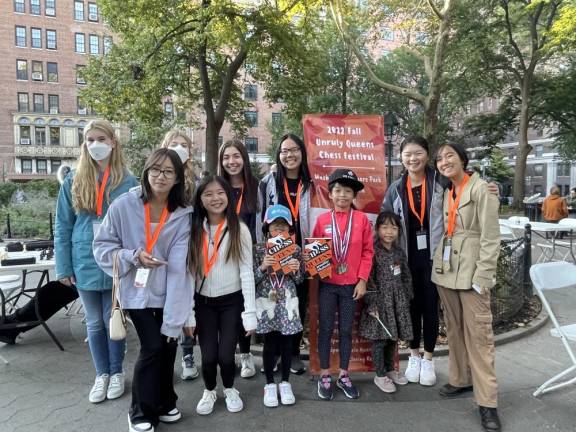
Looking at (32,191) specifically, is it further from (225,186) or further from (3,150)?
(3,150)

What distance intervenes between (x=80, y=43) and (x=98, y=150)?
49.9 m

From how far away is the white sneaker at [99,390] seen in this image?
345cm

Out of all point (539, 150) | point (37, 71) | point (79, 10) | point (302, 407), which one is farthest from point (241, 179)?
point (539, 150)

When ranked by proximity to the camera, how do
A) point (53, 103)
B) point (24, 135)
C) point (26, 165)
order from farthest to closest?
point (53, 103)
point (26, 165)
point (24, 135)

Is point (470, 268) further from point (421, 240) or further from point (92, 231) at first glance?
point (92, 231)

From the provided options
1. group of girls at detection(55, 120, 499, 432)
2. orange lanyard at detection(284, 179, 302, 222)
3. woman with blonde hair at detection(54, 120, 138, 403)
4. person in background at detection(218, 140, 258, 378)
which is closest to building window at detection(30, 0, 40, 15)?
group of girls at detection(55, 120, 499, 432)

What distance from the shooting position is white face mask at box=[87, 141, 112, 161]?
11.2 feet

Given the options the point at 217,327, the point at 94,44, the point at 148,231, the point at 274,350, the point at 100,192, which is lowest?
the point at 274,350

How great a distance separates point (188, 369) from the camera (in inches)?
154

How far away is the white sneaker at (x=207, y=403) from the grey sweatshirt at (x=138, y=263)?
2.38 ft

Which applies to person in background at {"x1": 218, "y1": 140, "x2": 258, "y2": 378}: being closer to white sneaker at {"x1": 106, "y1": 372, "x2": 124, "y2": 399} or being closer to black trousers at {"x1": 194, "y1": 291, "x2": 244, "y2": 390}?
black trousers at {"x1": 194, "y1": 291, "x2": 244, "y2": 390}

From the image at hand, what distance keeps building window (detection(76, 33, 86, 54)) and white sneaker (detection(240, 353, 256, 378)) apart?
50.4 m

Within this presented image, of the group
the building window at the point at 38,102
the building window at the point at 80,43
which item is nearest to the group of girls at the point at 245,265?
the building window at the point at 38,102

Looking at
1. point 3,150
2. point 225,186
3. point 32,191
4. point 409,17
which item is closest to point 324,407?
point 225,186
